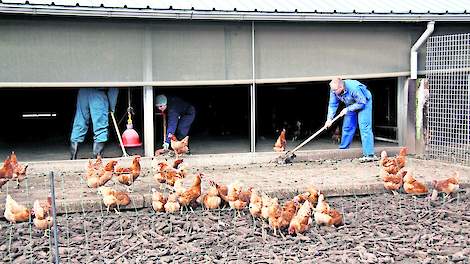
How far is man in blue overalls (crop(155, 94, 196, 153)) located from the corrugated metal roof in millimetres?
1791

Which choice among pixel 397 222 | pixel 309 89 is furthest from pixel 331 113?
A: pixel 309 89

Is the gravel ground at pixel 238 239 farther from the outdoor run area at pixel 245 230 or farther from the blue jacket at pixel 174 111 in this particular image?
the blue jacket at pixel 174 111

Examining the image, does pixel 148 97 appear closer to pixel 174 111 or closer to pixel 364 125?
pixel 174 111

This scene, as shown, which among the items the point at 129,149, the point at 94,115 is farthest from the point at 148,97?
the point at 129,149

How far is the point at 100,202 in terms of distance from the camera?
5469mm

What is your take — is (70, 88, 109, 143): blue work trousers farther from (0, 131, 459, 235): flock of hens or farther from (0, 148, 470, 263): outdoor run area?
(0, 131, 459, 235): flock of hens

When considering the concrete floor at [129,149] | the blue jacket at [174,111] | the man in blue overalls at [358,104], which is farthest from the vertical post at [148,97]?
the man in blue overalls at [358,104]

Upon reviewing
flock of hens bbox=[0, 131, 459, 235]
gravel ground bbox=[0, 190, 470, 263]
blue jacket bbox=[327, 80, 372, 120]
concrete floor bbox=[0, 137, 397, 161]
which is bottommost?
gravel ground bbox=[0, 190, 470, 263]

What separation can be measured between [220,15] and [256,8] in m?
0.72

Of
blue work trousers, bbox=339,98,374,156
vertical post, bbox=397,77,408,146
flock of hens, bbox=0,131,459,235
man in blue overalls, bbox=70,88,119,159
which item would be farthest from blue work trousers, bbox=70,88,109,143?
vertical post, bbox=397,77,408,146

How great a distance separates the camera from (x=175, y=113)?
31.6 ft

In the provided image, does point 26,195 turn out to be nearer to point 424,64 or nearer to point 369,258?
point 369,258

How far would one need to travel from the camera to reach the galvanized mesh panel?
8516 millimetres

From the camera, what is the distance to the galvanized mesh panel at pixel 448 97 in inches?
335
